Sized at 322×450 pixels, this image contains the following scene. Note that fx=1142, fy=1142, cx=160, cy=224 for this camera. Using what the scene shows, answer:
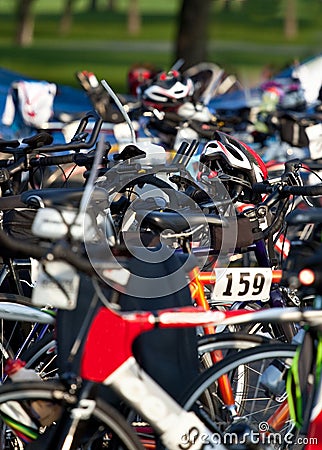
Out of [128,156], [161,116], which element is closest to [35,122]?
[161,116]

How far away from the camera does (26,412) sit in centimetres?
381

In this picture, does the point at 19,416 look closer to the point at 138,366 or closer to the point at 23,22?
the point at 138,366

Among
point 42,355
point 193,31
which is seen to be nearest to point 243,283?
point 42,355

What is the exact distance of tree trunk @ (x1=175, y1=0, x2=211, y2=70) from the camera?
21688 millimetres

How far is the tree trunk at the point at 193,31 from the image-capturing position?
21.7 m

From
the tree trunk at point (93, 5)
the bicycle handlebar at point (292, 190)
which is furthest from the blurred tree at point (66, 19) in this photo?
the bicycle handlebar at point (292, 190)

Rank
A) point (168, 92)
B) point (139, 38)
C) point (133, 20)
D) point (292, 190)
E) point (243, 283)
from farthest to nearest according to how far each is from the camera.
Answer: point (133, 20) < point (139, 38) < point (168, 92) < point (292, 190) < point (243, 283)

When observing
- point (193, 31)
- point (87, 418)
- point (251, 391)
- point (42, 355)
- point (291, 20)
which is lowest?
point (291, 20)

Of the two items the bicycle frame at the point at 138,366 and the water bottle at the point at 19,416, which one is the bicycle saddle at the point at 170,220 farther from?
the water bottle at the point at 19,416

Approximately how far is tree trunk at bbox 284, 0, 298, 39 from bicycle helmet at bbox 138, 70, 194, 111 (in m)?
38.0

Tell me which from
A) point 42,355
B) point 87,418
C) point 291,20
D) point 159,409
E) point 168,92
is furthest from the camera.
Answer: point 291,20

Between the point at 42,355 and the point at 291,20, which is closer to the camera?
the point at 42,355

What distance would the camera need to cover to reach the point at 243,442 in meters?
3.88

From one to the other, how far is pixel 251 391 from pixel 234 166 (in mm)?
1285
